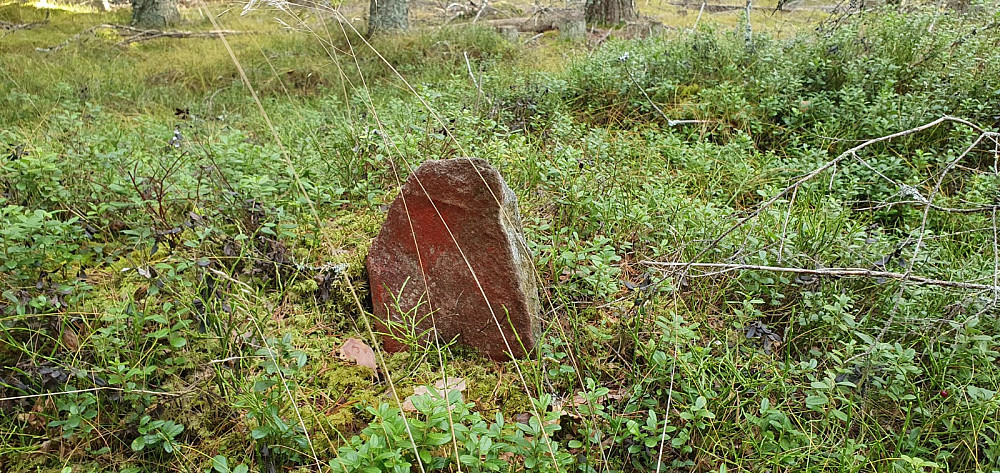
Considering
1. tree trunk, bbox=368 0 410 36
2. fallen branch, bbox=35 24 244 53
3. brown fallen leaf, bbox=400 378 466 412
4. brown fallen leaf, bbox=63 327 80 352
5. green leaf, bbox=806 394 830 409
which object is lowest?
brown fallen leaf, bbox=400 378 466 412

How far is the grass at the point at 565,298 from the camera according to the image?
2027 mm

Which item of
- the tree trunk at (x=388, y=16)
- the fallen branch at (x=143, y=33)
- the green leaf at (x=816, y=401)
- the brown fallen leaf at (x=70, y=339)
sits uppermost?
the tree trunk at (x=388, y=16)

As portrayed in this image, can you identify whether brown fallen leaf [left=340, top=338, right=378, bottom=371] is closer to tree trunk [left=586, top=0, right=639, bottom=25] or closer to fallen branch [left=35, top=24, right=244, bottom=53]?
tree trunk [left=586, top=0, right=639, bottom=25]

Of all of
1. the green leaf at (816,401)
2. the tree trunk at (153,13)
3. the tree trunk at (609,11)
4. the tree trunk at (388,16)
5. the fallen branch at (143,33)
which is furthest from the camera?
the tree trunk at (153,13)

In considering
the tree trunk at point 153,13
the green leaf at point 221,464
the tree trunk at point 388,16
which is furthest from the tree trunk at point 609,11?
the green leaf at point 221,464

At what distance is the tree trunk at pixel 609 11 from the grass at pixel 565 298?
4989 mm

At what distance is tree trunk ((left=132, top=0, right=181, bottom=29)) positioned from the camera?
11.1 m

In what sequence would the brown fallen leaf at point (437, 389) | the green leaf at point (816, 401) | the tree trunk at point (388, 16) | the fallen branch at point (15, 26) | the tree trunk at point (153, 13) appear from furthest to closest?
the tree trunk at point (153, 13)
the fallen branch at point (15, 26)
the tree trunk at point (388, 16)
the brown fallen leaf at point (437, 389)
the green leaf at point (816, 401)

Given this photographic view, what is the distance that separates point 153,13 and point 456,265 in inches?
455

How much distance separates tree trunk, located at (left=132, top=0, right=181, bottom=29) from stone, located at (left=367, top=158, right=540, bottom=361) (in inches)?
431

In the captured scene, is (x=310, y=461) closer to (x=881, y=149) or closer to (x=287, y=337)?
(x=287, y=337)

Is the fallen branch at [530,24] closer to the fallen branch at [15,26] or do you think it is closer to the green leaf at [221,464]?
the fallen branch at [15,26]

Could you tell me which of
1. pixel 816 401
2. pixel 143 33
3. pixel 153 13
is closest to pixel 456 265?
pixel 816 401

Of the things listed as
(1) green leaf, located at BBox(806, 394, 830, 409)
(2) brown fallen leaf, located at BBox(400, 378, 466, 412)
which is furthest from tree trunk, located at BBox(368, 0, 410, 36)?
(1) green leaf, located at BBox(806, 394, 830, 409)
